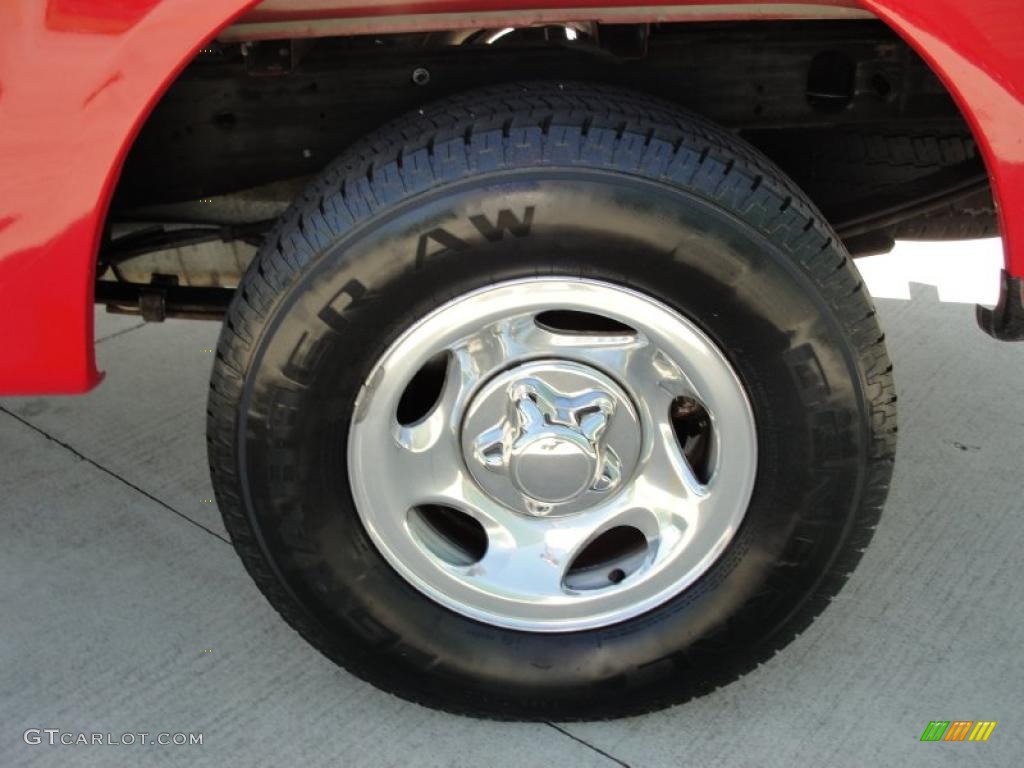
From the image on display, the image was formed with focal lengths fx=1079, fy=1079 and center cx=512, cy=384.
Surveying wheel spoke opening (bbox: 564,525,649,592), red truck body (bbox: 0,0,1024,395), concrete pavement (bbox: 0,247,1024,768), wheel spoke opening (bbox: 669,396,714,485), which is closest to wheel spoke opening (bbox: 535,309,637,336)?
wheel spoke opening (bbox: 669,396,714,485)

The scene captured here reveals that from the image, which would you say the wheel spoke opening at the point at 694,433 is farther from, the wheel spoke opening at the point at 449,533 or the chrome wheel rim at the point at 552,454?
the wheel spoke opening at the point at 449,533

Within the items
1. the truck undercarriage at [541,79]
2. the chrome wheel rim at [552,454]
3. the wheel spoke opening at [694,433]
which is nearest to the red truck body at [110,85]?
the truck undercarriage at [541,79]

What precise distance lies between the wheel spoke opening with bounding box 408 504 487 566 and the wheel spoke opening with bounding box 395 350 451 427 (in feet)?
0.57

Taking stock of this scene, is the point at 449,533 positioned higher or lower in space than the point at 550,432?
lower

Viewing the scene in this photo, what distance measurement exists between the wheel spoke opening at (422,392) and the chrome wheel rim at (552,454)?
2 centimetres

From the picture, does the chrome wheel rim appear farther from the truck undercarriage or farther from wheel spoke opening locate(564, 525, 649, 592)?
the truck undercarriage

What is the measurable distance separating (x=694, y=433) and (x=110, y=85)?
1144mm

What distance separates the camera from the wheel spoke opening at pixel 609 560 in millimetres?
1983

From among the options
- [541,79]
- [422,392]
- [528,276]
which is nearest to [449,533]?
[422,392]

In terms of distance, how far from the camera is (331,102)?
199 cm

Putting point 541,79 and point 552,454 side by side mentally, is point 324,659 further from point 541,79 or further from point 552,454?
point 541,79

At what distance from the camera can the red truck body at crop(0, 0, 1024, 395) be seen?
148 cm

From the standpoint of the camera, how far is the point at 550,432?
1831 mm

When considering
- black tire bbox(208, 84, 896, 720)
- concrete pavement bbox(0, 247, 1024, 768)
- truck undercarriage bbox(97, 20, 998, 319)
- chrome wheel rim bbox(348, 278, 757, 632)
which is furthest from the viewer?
concrete pavement bbox(0, 247, 1024, 768)
